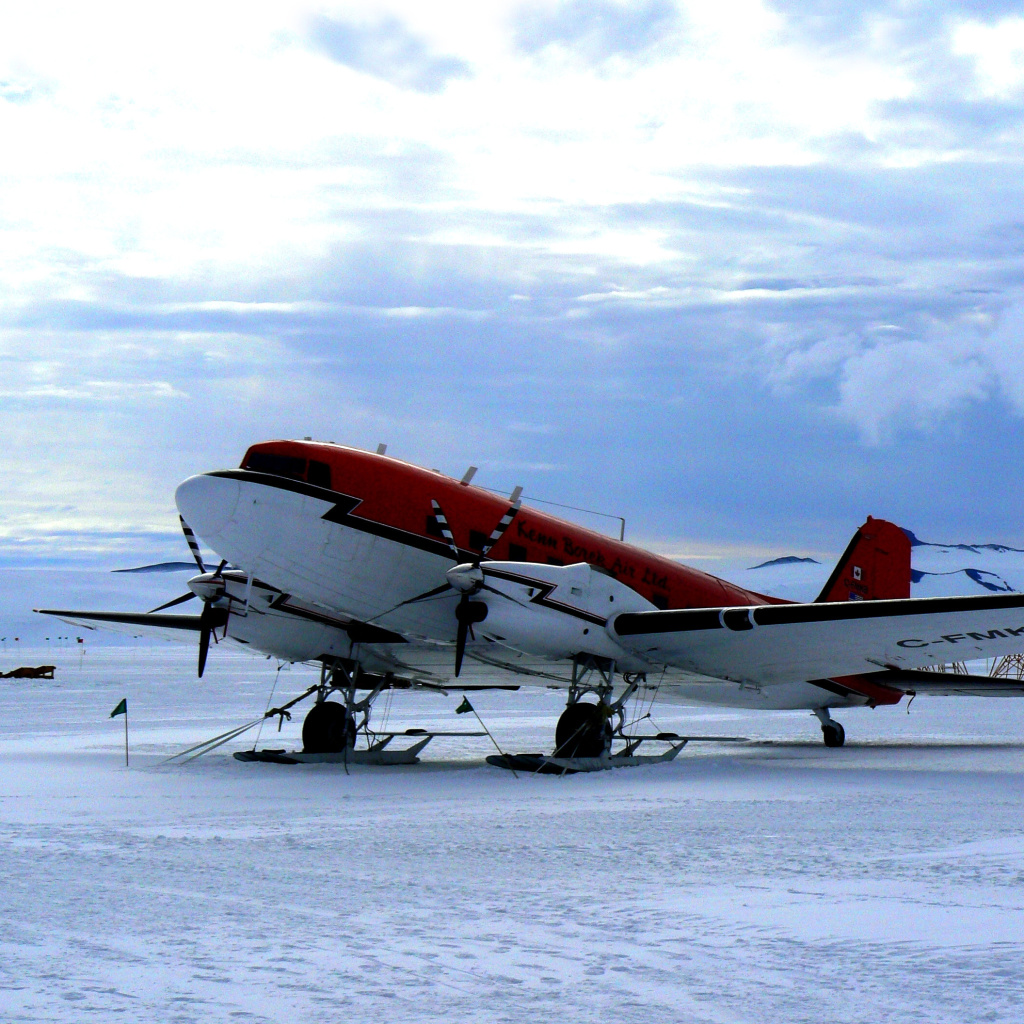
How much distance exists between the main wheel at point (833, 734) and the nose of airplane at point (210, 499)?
14083 mm

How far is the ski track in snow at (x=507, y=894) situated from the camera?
257 inches

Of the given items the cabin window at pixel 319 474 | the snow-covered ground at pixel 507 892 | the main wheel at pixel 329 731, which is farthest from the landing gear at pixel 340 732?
the cabin window at pixel 319 474

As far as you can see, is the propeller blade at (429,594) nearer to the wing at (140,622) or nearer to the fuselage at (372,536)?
the fuselage at (372,536)

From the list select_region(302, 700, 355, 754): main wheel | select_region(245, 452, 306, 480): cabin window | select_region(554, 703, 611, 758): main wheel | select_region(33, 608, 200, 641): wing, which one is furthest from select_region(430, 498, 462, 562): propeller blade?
select_region(33, 608, 200, 641): wing

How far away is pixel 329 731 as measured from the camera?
21.9 m

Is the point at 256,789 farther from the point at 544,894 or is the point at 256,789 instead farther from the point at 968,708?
the point at 968,708

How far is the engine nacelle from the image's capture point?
60.8 feet

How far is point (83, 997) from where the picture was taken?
6461 millimetres

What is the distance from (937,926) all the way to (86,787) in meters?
11.7

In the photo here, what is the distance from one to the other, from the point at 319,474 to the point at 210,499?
1651 mm

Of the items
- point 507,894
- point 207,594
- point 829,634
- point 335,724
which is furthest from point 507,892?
point 335,724

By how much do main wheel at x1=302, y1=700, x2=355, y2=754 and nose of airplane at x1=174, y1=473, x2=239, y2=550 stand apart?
520 cm

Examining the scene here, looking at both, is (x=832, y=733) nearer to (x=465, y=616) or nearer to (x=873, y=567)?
(x=873, y=567)

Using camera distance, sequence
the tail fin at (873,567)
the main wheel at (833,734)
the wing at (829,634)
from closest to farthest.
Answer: the wing at (829,634) → the main wheel at (833,734) → the tail fin at (873,567)
